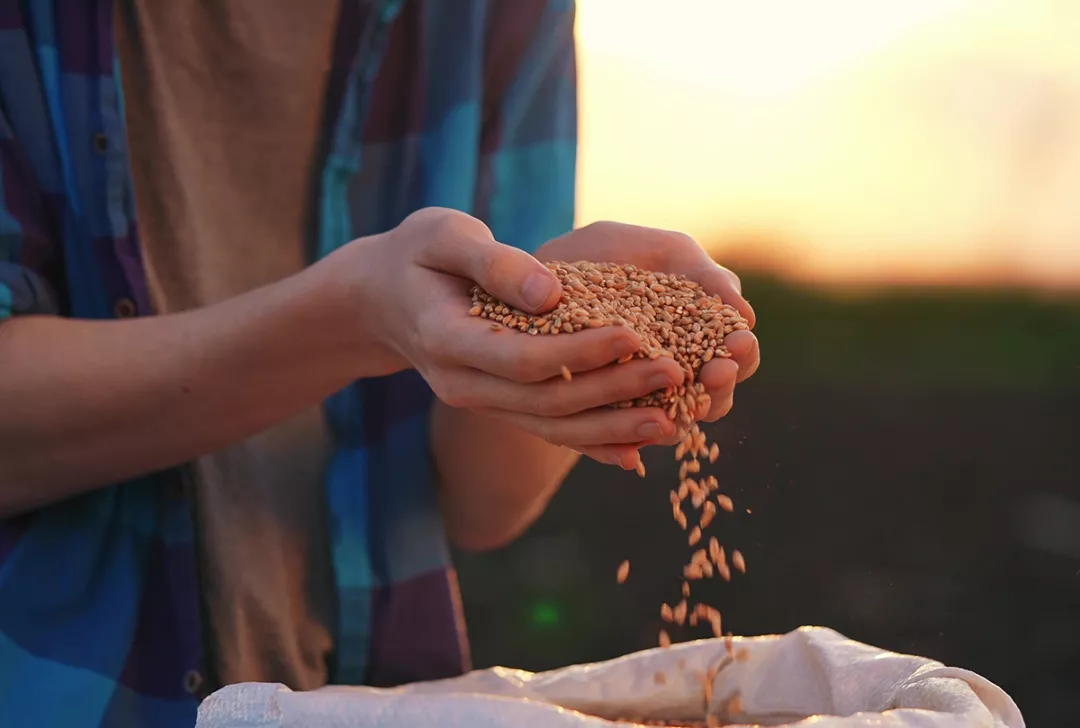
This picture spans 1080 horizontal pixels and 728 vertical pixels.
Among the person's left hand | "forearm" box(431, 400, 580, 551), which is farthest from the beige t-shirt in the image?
the person's left hand

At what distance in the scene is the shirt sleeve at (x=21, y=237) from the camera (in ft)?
2.97

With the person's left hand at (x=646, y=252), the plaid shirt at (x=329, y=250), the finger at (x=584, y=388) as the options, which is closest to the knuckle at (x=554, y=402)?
the finger at (x=584, y=388)

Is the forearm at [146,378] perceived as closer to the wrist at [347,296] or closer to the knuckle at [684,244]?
the wrist at [347,296]

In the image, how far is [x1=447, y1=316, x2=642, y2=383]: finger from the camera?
70 centimetres

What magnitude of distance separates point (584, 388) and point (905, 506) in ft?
8.20

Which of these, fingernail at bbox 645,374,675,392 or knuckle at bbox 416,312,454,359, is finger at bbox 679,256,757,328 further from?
knuckle at bbox 416,312,454,359

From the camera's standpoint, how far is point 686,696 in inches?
33.7

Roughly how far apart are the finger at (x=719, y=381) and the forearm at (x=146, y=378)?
0.31m

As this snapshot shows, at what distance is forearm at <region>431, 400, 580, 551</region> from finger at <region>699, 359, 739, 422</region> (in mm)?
278

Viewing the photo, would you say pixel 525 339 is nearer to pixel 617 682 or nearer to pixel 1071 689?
pixel 617 682

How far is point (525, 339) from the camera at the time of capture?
71 cm

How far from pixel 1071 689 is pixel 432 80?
275cm

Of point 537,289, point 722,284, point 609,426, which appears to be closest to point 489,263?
point 537,289

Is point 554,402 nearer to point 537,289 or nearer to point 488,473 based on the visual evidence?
point 537,289
